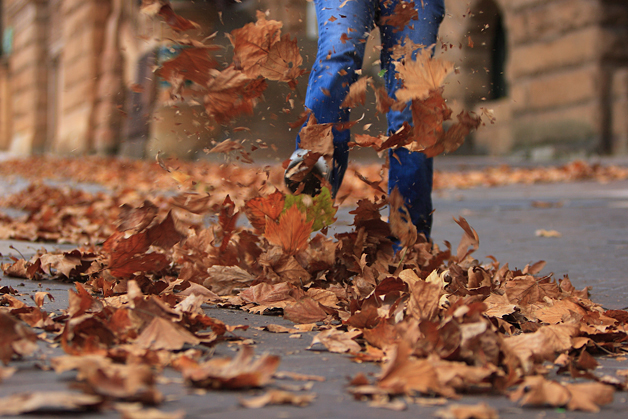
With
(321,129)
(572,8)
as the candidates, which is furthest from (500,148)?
(321,129)

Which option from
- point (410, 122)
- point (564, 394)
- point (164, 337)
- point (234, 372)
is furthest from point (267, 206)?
point (564, 394)

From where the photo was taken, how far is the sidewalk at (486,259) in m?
1.10

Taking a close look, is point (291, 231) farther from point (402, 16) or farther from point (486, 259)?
point (486, 259)

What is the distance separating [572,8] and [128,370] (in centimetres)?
1106

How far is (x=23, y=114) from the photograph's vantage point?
945 inches

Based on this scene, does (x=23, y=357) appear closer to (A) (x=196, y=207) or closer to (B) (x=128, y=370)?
(B) (x=128, y=370)

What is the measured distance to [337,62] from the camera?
219cm

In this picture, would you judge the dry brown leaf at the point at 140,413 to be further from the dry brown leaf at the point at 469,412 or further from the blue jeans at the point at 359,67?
the blue jeans at the point at 359,67

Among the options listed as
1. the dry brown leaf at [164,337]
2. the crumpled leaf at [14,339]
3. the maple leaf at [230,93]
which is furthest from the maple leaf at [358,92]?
the crumpled leaf at [14,339]

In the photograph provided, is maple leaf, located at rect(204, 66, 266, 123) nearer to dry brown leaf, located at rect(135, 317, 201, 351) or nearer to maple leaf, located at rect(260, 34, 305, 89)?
maple leaf, located at rect(260, 34, 305, 89)

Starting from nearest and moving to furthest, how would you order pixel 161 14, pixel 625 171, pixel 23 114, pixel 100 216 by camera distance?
pixel 161 14, pixel 100 216, pixel 625 171, pixel 23 114

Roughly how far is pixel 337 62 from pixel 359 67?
0.37 feet

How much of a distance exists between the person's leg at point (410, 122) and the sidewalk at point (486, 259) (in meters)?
0.31

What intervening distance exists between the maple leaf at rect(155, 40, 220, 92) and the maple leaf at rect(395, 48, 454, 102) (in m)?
0.60
